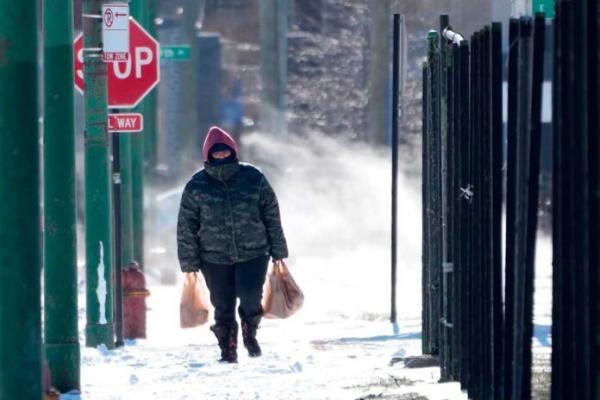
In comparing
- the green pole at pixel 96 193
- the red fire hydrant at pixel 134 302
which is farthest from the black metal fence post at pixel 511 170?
the red fire hydrant at pixel 134 302

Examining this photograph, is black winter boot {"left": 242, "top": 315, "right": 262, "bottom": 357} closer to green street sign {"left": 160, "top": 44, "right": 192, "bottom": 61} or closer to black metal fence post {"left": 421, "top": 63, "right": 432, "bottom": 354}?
black metal fence post {"left": 421, "top": 63, "right": 432, "bottom": 354}

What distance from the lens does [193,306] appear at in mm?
12430

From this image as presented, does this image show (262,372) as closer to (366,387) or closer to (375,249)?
(366,387)

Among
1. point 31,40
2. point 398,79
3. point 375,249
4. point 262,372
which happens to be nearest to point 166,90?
point 375,249

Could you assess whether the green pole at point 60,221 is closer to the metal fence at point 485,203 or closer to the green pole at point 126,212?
the metal fence at point 485,203

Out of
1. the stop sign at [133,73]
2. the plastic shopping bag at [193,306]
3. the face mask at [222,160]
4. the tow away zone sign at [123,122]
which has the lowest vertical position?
the plastic shopping bag at [193,306]

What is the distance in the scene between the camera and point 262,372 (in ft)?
37.7

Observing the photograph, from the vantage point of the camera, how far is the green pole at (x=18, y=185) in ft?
23.4

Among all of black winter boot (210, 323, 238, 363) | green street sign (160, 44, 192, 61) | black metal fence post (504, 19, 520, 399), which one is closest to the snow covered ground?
black winter boot (210, 323, 238, 363)

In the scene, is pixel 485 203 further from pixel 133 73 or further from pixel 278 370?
pixel 133 73

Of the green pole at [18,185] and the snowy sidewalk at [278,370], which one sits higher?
the green pole at [18,185]

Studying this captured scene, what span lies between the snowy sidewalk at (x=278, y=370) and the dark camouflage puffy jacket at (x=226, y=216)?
76 cm

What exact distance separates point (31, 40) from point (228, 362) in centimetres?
537

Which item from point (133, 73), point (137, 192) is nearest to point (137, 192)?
point (137, 192)
